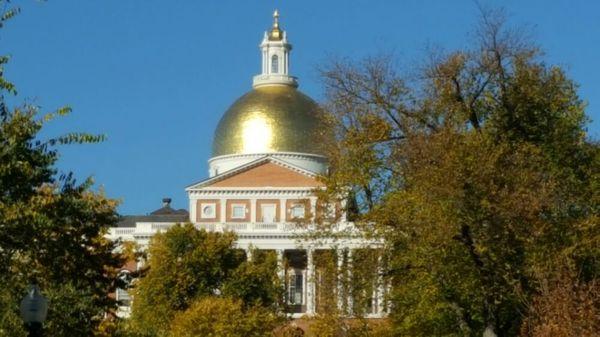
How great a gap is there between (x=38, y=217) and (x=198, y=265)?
207ft

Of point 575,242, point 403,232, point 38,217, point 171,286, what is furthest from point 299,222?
point 171,286

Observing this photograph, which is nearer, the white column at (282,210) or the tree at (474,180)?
the tree at (474,180)

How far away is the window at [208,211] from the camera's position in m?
129

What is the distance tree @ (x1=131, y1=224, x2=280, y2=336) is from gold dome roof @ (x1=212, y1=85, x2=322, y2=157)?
36.8m

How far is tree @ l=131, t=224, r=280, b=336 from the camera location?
292 feet

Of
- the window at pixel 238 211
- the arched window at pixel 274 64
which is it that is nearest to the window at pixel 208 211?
the window at pixel 238 211

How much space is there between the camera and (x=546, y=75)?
50.2 metres

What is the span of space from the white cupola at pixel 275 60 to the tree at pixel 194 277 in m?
46.0

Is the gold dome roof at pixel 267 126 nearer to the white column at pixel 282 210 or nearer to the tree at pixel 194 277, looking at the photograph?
the white column at pixel 282 210

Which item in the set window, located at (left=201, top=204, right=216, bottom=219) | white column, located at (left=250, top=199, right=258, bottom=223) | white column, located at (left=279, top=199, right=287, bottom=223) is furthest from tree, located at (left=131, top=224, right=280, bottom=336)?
white column, located at (left=250, top=199, right=258, bottom=223)

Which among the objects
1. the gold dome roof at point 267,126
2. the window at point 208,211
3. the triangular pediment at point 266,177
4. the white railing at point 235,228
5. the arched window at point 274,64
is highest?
the arched window at point 274,64

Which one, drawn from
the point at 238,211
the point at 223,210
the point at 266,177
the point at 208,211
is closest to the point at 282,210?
the point at 266,177

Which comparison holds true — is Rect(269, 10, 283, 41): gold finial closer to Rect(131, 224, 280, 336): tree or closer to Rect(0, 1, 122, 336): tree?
Rect(131, 224, 280, 336): tree

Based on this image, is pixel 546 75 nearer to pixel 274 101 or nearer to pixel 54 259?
pixel 54 259
